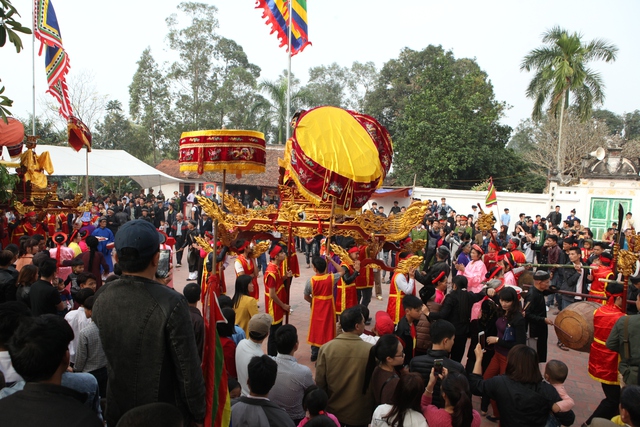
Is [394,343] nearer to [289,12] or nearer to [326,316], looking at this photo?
[326,316]

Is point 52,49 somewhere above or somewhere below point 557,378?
above

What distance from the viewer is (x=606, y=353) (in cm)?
502

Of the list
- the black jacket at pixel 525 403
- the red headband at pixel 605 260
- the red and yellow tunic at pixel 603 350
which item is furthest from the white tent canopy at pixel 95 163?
the black jacket at pixel 525 403

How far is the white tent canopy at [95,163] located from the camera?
20.1m

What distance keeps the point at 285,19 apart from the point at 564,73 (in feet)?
54.7

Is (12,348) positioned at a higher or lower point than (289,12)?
lower

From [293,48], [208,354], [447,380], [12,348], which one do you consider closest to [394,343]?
[447,380]

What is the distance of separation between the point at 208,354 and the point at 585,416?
5.20 m

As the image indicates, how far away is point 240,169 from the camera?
20.2 feet

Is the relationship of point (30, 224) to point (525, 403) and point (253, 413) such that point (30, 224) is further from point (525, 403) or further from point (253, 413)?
point (525, 403)

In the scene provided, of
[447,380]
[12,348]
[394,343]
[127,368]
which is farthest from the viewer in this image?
[394,343]

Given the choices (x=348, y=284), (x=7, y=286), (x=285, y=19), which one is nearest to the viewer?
(x=7, y=286)

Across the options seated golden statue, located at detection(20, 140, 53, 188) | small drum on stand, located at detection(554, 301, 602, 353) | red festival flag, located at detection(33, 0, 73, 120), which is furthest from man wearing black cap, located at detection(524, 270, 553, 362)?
red festival flag, located at detection(33, 0, 73, 120)

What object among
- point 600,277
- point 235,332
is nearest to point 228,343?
point 235,332
